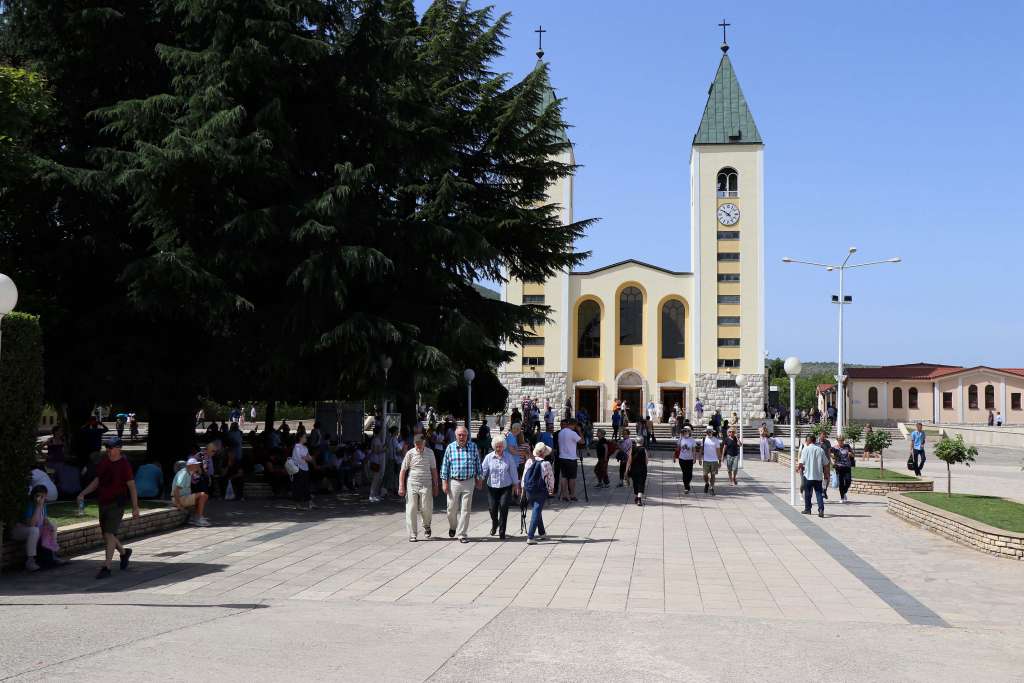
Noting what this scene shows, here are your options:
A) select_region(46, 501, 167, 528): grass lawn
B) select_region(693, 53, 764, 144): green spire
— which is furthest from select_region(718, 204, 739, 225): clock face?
select_region(46, 501, 167, 528): grass lawn

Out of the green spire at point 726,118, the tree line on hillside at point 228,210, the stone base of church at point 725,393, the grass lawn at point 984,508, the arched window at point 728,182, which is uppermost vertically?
the green spire at point 726,118

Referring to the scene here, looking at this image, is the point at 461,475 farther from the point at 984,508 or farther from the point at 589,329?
the point at 589,329

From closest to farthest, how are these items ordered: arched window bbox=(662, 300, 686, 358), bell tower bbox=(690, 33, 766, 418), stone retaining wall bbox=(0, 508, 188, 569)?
stone retaining wall bbox=(0, 508, 188, 569) < bell tower bbox=(690, 33, 766, 418) < arched window bbox=(662, 300, 686, 358)

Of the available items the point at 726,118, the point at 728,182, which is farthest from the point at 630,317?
the point at 726,118

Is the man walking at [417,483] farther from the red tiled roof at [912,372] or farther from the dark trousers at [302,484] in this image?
→ the red tiled roof at [912,372]

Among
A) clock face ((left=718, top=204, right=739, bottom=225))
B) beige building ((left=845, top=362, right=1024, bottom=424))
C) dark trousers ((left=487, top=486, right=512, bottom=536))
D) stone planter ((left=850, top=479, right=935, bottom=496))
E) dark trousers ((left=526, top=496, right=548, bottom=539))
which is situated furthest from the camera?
beige building ((left=845, top=362, right=1024, bottom=424))

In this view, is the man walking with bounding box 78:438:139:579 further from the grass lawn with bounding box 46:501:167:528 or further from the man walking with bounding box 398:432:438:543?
the man walking with bounding box 398:432:438:543

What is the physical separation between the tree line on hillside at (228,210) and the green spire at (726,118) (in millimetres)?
38406

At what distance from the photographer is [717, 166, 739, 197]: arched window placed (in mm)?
56000

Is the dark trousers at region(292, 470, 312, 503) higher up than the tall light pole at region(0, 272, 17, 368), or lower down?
lower down

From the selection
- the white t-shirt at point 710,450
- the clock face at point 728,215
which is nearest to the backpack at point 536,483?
the white t-shirt at point 710,450

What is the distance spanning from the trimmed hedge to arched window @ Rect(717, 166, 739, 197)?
4950cm

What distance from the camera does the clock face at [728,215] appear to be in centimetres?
5559

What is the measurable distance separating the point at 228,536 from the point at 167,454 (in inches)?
331
